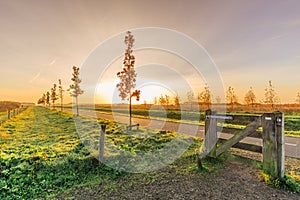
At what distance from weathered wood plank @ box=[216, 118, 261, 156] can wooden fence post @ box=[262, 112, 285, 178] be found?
0.18 m

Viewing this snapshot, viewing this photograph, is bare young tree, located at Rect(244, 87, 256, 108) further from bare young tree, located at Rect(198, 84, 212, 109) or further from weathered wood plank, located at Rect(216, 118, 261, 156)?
weathered wood plank, located at Rect(216, 118, 261, 156)

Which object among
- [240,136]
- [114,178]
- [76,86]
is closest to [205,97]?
[76,86]

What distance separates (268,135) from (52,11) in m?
13.6

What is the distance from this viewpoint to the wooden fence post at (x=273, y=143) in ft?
13.2

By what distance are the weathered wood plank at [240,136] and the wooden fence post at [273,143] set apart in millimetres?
179

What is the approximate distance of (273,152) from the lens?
4148 millimetres

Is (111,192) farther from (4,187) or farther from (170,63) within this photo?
(170,63)

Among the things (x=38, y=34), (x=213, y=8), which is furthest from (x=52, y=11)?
(x=213, y=8)

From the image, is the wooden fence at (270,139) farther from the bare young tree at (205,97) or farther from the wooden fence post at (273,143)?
the bare young tree at (205,97)

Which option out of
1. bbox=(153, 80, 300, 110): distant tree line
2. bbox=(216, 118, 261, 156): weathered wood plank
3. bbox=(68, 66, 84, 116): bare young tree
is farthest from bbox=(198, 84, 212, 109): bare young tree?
bbox=(216, 118, 261, 156): weathered wood plank

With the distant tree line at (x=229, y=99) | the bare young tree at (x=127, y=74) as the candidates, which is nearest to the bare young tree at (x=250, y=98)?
the distant tree line at (x=229, y=99)

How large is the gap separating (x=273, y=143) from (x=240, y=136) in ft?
2.56

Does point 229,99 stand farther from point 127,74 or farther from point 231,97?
point 127,74

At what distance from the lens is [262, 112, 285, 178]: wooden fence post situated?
4.03 m
